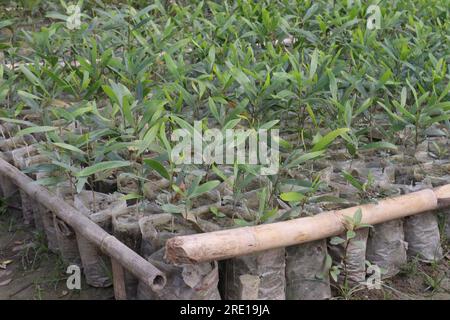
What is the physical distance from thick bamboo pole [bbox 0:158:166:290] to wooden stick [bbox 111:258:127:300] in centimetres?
5

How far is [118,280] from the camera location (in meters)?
2.32

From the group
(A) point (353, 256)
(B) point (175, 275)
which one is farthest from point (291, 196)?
(B) point (175, 275)

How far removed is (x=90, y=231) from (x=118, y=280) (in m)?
0.20

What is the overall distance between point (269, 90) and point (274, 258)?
79 cm

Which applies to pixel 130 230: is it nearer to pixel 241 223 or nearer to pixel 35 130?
pixel 241 223

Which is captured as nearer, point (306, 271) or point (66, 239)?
point (306, 271)

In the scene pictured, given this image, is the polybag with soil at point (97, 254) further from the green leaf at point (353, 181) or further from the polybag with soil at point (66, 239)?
the green leaf at point (353, 181)

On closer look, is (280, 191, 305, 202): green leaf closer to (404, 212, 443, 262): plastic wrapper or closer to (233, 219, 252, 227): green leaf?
(233, 219, 252, 227): green leaf

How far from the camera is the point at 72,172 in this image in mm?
2510

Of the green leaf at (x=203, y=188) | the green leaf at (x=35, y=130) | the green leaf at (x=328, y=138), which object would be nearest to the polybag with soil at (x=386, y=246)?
the green leaf at (x=328, y=138)

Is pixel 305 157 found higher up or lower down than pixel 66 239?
higher up

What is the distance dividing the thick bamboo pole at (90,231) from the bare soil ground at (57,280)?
0.23 meters

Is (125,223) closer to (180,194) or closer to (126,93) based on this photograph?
(180,194)

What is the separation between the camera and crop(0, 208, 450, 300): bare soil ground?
A: 2.44 m
